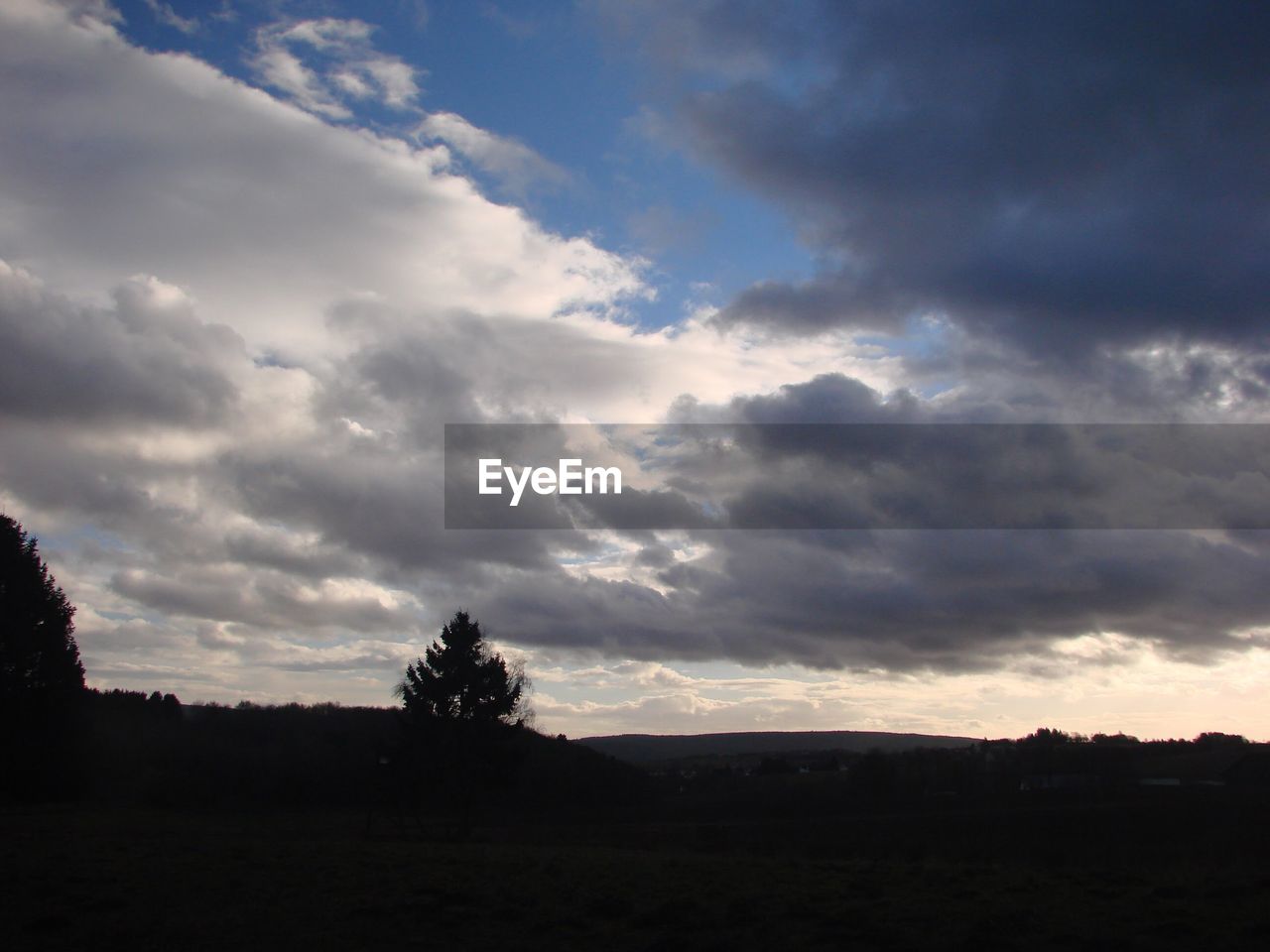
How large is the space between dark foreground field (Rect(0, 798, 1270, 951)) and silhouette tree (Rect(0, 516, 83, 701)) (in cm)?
1107

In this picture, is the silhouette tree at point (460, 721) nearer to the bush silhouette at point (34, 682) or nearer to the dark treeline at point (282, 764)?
the dark treeline at point (282, 764)

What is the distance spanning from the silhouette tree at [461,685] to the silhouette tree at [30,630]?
14.0 m

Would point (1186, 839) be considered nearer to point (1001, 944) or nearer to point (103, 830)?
point (1001, 944)

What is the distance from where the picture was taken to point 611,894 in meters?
17.6

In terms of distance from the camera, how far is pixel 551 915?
15.6 m

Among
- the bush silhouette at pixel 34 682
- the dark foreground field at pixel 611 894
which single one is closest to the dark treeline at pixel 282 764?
the bush silhouette at pixel 34 682

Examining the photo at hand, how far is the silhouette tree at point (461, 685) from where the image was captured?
143ft

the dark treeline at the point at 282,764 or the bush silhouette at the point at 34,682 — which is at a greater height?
the bush silhouette at the point at 34,682

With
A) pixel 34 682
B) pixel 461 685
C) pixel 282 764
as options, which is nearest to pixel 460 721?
pixel 461 685

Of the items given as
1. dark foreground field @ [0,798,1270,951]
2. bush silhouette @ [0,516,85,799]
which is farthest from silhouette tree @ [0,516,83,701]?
dark foreground field @ [0,798,1270,951]

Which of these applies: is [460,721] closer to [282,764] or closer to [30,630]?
[30,630]

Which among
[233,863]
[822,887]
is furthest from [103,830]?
Result: [822,887]

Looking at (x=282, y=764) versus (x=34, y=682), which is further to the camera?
(x=282, y=764)

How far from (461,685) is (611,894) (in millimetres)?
27310
